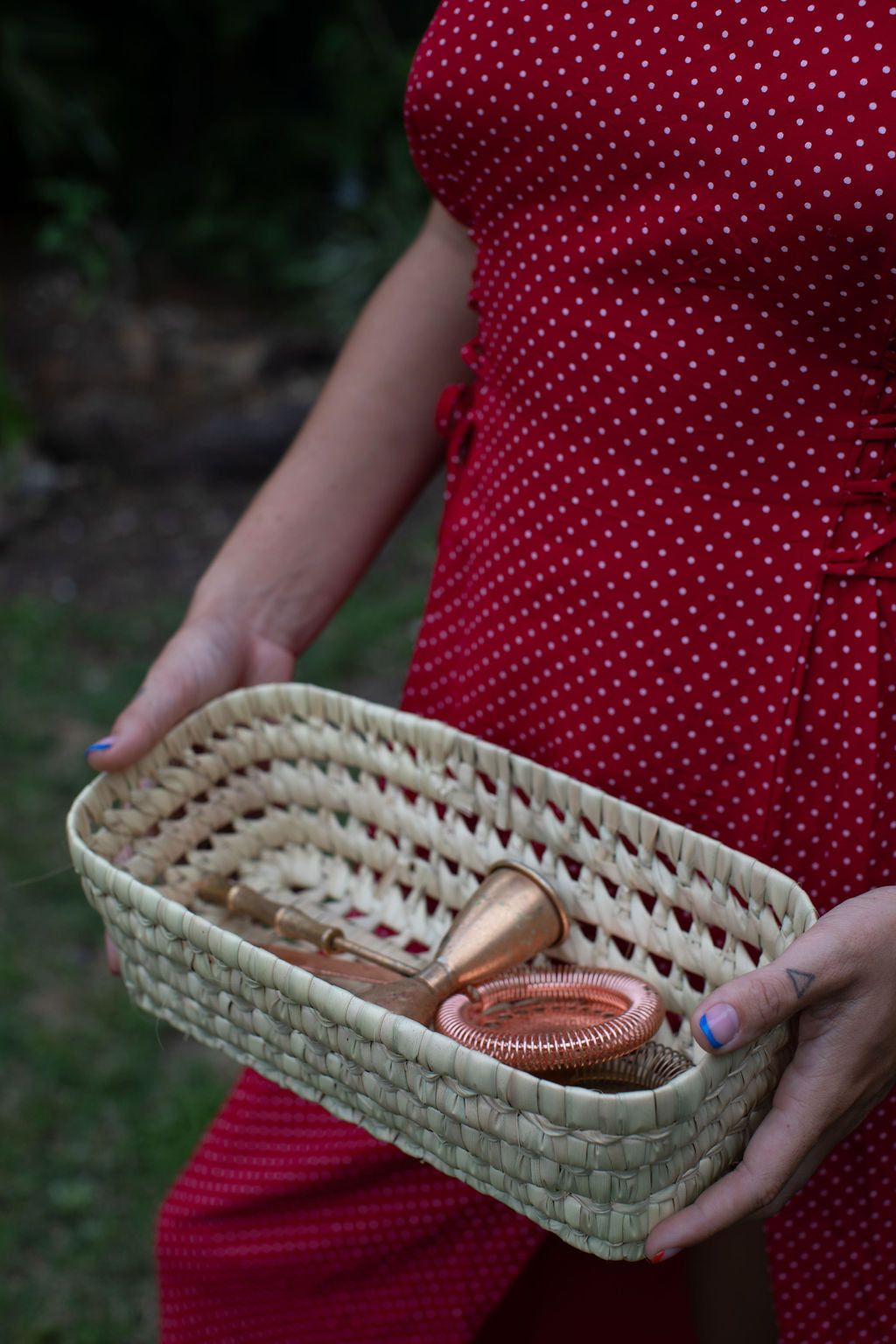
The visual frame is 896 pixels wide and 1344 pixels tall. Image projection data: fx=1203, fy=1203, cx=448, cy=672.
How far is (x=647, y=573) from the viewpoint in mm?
910

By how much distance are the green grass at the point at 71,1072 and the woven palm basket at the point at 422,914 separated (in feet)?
1.71

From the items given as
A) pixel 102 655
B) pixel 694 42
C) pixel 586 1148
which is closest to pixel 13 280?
pixel 102 655

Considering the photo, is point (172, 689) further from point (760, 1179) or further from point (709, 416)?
point (760, 1179)

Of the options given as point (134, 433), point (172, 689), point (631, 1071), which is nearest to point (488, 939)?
point (631, 1071)

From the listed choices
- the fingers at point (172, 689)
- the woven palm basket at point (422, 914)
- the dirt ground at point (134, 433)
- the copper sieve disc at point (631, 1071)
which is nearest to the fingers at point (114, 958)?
the woven palm basket at point (422, 914)

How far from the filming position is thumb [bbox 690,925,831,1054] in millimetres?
660

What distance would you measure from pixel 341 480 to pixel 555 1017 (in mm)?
574

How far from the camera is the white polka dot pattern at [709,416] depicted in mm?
787

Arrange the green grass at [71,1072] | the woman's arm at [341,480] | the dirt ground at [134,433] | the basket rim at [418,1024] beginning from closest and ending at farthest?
the basket rim at [418,1024], the woman's arm at [341,480], the green grass at [71,1072], the dirt ground at [134,433]

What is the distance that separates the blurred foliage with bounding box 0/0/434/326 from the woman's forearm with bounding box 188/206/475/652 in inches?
131

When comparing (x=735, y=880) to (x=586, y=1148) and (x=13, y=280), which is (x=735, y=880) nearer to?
(x=586, y=1148)

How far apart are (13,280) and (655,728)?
14.0 ft

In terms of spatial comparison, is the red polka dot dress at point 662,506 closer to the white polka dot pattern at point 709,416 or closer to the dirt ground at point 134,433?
the white polka dot pattern at point 709,416

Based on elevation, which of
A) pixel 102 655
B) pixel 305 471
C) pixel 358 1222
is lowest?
pixel 102 655
